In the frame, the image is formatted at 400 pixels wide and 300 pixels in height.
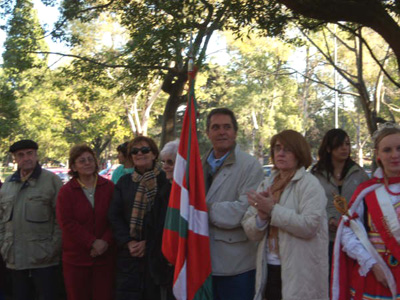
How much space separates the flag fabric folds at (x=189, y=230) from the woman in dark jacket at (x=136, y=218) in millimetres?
384

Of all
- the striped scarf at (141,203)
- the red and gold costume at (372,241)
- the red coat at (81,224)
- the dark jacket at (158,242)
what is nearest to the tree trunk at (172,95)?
the red coat at (81,224)

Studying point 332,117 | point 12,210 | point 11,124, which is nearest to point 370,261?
point 12,210

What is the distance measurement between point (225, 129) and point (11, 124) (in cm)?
1086

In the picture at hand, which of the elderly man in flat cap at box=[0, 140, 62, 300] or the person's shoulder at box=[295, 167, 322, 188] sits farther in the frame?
the elderly man in flat cap at box=[0, 140, 62, 300]

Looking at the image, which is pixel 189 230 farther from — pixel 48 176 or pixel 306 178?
pixel 48 176

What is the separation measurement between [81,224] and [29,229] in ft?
1.97

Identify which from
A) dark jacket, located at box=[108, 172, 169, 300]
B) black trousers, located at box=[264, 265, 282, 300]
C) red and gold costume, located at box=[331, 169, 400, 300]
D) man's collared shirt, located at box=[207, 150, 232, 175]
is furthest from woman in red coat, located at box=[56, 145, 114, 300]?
red and gold costume, located at box=[331, 169, 400, 300]

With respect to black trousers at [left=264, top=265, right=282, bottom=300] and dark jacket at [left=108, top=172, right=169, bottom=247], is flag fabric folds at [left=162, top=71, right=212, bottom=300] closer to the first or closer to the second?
black trousers at [left=264, top=265, right=282, bottom=300]

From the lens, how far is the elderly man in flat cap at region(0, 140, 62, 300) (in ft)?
15.1

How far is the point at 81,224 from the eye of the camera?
4.44 m

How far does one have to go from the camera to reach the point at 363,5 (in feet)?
17.5

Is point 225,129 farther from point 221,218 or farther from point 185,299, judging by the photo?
point 185,299

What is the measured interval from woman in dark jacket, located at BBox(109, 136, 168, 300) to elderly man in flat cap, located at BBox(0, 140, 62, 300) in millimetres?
904

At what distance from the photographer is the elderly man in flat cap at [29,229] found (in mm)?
4613
